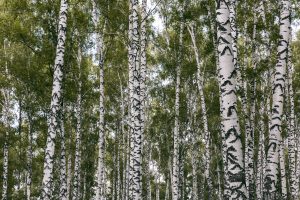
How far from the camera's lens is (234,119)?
6.28m

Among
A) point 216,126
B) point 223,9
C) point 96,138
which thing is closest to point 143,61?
point 223,9

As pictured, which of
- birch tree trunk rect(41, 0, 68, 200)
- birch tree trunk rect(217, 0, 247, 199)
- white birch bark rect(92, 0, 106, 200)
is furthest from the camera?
white birch bark rect(92, 0, 106, 200)

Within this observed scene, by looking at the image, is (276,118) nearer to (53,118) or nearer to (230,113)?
(230,113)

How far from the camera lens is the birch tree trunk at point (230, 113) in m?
6.03

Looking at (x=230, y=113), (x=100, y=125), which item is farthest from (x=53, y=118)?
(x=230, y=113)

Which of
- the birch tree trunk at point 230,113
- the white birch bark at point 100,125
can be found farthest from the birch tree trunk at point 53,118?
the birch tree trunk at point 230,113

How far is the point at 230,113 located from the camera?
628cm

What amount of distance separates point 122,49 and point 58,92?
1205cm

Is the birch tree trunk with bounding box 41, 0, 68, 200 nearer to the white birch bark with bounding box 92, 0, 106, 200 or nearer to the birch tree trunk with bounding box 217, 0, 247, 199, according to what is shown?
the white birch bark with bounding box 92, 0, 106, 200

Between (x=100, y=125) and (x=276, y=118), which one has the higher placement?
(x=100, y=125)

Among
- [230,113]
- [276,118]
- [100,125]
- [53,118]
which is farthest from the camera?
[100,125]

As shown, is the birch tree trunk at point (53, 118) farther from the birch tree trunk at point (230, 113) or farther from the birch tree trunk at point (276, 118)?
the birch tree trunk at point (230, 113)

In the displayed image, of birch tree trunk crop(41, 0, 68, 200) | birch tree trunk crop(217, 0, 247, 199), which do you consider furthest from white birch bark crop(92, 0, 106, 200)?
birch tree trunk crop(217, 0, 247, 199)

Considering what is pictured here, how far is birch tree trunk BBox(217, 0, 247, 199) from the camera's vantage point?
603 cm
